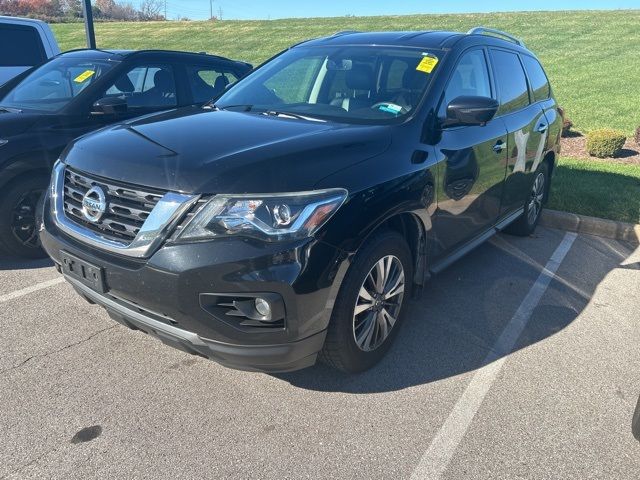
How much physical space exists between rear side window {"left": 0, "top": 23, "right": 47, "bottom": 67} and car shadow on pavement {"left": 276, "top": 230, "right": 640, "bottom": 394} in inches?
263

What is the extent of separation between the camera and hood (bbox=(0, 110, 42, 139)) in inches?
167

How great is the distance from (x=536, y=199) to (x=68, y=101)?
4.60 m

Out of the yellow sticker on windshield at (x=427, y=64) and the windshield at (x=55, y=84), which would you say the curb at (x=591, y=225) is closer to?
the yellow sticker on windshield at (x=427, y=64)

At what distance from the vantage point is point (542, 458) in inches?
102

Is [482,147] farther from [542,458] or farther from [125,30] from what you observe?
[125,30]

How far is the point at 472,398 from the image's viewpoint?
9.94ft

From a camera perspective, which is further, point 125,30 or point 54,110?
point 125,30

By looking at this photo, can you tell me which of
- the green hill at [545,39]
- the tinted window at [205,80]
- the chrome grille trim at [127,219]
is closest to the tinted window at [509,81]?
the tinted window at [205,80]

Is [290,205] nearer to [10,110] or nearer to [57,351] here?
[57,351]

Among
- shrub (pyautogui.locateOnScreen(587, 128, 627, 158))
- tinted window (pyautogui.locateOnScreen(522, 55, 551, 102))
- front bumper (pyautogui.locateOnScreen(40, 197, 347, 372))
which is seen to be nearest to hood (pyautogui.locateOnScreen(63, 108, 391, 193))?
front bumper (pyautogui.locateOnScreen(40, 197, 347, 372))

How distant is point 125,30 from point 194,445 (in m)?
42.3

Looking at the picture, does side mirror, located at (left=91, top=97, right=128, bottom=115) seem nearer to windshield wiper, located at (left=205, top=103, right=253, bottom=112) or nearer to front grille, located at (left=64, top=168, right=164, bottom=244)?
windshield wiper, located at (left=205, top=103, right=253, bottom=112)

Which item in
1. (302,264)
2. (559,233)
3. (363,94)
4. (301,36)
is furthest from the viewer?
(301,36)

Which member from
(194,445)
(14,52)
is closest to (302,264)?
(194,445)
